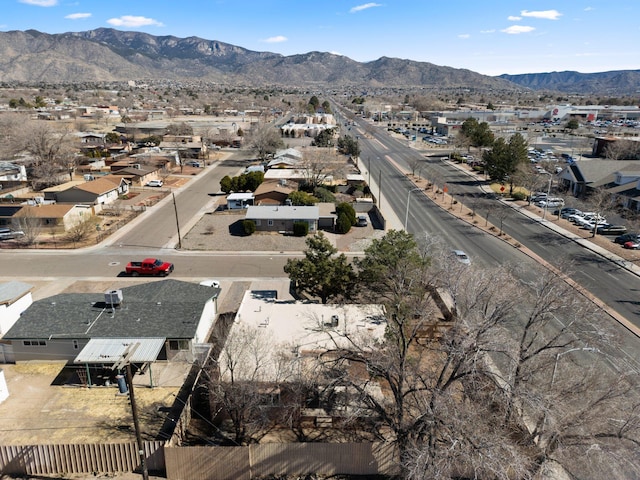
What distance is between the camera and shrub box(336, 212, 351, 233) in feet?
157

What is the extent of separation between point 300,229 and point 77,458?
106ft

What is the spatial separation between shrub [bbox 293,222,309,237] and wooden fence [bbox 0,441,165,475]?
3152cm

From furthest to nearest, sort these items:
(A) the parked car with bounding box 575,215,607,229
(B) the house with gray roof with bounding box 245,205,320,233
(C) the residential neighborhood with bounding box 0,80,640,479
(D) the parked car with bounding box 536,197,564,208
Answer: (D) the parked car with bounding box 536,197,564,208 < (A) the parked car with bounding box 575,215,607,229 < (B) the house with gray roof with bounding box 245,205,320,233 < (C) the residential neighborhood with bounding box 0,80,640,479

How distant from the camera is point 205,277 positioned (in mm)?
36406

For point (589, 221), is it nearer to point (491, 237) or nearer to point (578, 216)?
point (578, 216)

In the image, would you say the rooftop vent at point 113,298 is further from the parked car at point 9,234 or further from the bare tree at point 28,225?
the parked car at point 9,234

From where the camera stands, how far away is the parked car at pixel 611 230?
4656 cm

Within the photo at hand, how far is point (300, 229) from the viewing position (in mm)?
46500

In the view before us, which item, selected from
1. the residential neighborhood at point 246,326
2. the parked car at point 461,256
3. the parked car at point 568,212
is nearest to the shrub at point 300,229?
the residential neighborhood at point 246,326

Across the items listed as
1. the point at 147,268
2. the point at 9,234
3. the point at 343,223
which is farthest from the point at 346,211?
the point at 9,234

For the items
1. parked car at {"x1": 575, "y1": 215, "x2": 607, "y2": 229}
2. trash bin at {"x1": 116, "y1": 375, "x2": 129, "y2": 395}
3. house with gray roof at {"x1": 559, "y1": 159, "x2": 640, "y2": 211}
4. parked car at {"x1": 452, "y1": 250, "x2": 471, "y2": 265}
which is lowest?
trash bin at {"x1": 116, "y1": 375, "x2": 129, "y2": 395}

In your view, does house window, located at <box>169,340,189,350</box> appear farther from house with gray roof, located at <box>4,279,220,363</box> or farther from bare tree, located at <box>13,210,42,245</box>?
bare tree, located at <box>13,210,42,245</box>

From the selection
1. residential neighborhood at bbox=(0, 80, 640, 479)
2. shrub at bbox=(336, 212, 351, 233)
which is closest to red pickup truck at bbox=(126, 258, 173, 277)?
residential neighborhood at bbox=(0, 80, 640, 479)

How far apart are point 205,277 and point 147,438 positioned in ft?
61.3
